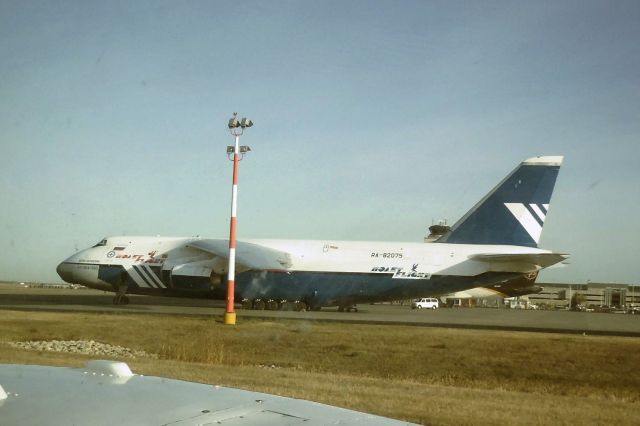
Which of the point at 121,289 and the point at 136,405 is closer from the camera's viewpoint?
the point at 136,405

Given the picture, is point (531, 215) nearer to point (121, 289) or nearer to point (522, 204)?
point (522, 204)

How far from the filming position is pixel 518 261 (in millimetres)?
36062

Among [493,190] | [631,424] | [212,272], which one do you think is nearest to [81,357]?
[631,424]

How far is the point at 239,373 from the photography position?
1439cm

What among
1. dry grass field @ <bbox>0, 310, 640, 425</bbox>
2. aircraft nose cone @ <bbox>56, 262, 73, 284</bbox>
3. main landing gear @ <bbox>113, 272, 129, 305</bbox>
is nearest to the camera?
dry grass field @ <bbox>0, 310, 640, 425</bbox>

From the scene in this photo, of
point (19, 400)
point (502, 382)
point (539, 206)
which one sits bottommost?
point (502, 382)

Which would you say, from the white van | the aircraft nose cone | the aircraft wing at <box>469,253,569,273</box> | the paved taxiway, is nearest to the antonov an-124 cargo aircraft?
the aircraft wing at <box>469,253,569,273</box>

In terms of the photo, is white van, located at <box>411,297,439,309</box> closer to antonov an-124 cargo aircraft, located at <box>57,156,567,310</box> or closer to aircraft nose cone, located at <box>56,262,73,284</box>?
antonov an-124 cargo aircraft, located at <box>57,156,567,310</box>

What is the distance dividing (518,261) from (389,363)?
19.1m

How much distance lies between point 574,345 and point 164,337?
13445mm

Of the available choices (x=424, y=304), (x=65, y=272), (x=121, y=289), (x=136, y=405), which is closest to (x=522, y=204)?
(x=121, y=289)

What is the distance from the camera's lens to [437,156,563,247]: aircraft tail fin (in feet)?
127

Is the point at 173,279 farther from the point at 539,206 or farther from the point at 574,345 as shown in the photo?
the point at 574,345

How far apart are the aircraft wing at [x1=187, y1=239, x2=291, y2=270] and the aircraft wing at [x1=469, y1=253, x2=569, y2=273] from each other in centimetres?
1117
